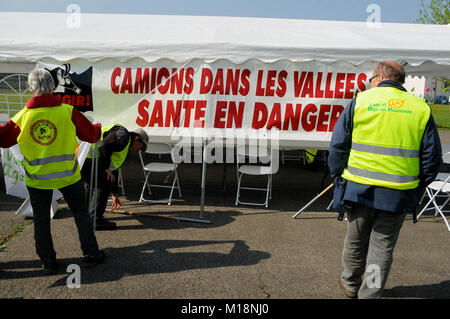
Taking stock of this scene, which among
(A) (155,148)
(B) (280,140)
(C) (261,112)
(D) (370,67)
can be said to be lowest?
(A) (155,148)

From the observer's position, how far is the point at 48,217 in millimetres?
3365

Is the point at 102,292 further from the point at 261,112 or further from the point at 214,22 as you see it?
the point at 214,22

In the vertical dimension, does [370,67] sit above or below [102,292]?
above

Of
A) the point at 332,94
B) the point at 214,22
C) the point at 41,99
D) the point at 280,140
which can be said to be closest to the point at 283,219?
the point at 280,140

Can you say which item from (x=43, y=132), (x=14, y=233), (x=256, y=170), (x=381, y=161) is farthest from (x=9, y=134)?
(x=256, y=170)

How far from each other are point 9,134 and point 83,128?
62 centimetres

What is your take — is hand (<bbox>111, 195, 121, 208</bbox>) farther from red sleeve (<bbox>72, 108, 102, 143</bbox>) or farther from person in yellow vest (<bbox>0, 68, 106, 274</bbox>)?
red sleeve (<bbox>72, 108, 102, 143</bbox>)

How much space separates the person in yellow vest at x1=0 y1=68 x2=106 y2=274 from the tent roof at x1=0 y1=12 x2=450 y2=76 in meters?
2.14

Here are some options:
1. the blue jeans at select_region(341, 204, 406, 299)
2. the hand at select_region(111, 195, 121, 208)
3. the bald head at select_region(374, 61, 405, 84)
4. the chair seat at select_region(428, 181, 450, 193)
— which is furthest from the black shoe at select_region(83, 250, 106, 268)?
the chair seat at select_region(428, 181, 450, 193)

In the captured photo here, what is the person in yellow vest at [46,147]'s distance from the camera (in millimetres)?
3158

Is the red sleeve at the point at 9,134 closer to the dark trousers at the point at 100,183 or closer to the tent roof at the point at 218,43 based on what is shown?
the dark trousers at the point at 100,183

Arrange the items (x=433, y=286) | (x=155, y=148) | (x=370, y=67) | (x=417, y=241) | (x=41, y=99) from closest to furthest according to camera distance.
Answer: (x=41, y=99) < (x=433, y=286) < (x=417, y=241) < (x=370, y=67) < (x=155, y=148)

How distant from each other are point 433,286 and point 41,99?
160 inches
